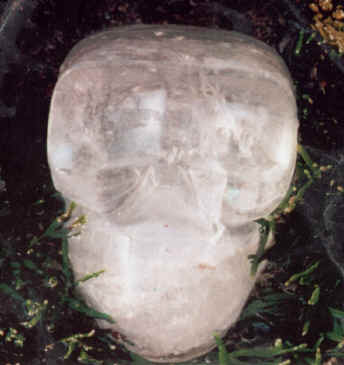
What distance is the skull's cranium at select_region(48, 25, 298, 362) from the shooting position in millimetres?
1070

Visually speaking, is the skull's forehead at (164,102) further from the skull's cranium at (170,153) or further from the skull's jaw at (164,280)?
the skull's jaw at (164,280)

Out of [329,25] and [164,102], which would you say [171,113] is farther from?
[329,25]

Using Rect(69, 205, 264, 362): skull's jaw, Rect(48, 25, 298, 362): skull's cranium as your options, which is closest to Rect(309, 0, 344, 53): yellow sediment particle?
Rect(48, 25, 298, 362): skull's cranium

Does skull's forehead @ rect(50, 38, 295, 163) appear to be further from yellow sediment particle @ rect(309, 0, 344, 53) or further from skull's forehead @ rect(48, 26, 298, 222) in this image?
yellow sediment particle @ rect(309, 0, 344, 53)

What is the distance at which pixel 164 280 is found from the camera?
111cm

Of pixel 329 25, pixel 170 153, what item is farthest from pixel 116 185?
pixel 329 25

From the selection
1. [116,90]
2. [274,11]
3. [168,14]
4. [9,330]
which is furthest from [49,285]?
[274,11]

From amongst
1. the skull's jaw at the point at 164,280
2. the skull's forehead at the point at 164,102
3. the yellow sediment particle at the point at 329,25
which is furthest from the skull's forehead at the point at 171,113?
the yellow sediment particle at the point at 329,25

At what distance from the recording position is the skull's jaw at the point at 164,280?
1.11m

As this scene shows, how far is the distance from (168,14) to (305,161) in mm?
505

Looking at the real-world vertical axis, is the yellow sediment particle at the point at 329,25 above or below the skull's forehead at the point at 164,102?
above

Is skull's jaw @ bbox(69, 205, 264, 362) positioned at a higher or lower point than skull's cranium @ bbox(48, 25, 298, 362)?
lower

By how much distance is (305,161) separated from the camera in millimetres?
1273

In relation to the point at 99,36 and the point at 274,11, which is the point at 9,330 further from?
the point at 274,11
